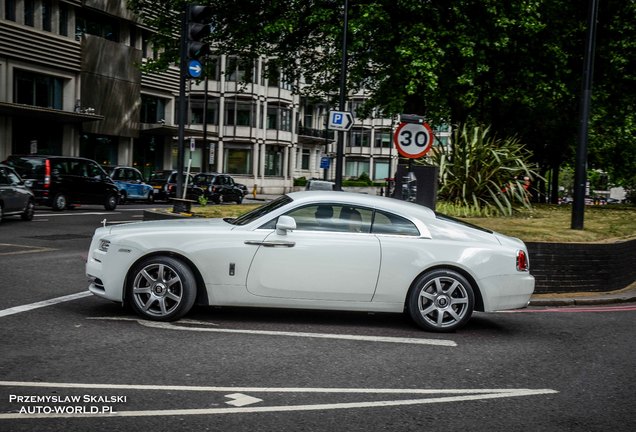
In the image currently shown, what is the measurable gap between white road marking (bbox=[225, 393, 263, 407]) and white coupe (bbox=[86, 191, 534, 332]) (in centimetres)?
234

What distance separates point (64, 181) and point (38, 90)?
1256 centimetres

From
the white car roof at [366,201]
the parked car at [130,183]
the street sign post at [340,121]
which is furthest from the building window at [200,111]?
the white car roof at [366,201]

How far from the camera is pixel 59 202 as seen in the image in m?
23.2

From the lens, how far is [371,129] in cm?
8994

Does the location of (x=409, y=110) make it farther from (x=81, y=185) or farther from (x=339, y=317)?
(x=339, y=317)

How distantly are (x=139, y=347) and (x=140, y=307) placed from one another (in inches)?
43.5

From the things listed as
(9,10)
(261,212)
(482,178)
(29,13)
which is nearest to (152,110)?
(29,13)

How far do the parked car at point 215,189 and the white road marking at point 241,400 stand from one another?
29.3 meters

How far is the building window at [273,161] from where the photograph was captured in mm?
63659

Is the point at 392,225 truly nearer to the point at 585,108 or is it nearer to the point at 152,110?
the point at 585,108

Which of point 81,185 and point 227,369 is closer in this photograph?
point 227,369

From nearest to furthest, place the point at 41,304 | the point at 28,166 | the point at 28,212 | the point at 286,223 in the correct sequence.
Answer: the point at 286,223 < the point at 41,304 < the point at 28,212 < the point at 28,166

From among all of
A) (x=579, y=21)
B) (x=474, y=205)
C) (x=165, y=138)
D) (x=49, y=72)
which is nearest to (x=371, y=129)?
(x=165, y=138)

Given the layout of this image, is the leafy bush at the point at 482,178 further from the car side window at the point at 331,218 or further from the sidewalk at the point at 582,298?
the car side window at the point at 331,218
